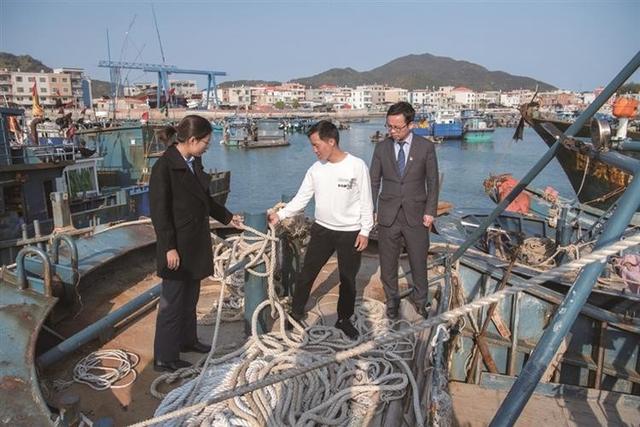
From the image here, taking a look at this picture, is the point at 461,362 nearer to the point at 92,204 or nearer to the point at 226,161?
the point at 92,204

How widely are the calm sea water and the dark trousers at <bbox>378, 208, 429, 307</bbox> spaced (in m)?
18.4

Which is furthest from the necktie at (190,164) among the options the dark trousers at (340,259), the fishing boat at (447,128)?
the fishing boat at (447,128)

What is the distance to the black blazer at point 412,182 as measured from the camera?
12.6 feet

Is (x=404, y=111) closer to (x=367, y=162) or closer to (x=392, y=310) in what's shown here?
(x=392, y=310)

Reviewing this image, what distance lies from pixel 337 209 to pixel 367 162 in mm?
38995

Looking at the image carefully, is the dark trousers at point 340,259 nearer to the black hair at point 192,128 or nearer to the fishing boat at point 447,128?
the black hair at point 192,128

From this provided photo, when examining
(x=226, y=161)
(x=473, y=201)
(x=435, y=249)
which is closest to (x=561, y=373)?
(x=435, y=249)

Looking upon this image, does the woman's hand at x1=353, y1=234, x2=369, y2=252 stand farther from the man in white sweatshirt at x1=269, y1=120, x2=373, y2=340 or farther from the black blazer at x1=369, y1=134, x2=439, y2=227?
the black blazer at x1=369, y1=134, x2=439, y2=227

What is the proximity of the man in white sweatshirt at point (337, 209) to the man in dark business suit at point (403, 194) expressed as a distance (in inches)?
16.7

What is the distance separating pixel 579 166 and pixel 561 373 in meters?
12.9

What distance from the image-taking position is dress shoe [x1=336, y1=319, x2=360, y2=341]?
12.2 feet

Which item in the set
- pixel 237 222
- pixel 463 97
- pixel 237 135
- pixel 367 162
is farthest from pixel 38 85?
pixel 463 97

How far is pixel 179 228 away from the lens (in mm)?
3088

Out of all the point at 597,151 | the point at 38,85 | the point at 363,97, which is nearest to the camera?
the point at 597,151
